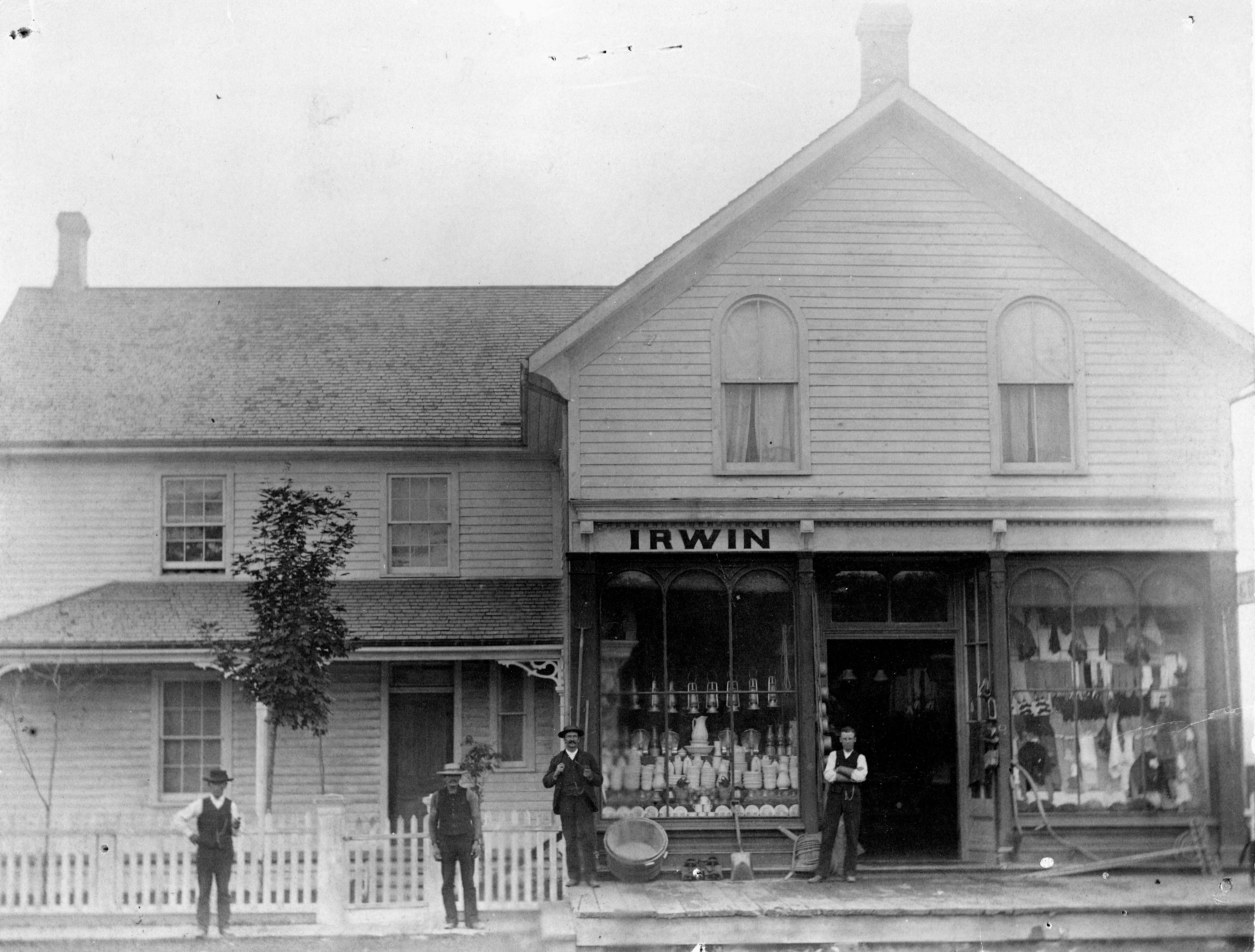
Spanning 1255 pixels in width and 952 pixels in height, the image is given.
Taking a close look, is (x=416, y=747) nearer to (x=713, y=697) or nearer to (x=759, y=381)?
(x=713, y=697)

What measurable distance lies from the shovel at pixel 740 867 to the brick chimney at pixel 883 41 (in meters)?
8.99

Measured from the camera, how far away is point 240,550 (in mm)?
20672

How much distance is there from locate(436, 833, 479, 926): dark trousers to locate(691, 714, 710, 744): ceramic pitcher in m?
3.00

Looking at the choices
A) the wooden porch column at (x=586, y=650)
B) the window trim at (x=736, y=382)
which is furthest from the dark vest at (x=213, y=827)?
the window trim at (x=736, y=382)

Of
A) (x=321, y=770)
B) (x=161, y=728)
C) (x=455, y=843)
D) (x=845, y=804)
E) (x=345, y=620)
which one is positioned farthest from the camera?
(x=161, y=728)

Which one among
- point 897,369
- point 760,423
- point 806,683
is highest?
point 897,369

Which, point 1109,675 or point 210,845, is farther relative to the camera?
point 1109,675

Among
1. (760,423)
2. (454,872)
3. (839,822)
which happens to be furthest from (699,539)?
(454,872)

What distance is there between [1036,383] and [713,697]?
523 centimetres

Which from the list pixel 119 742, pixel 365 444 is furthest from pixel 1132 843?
pixel 119 742

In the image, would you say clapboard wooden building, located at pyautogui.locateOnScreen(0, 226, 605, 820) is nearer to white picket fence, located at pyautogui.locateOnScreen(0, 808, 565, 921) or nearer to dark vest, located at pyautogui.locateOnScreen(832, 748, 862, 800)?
white picket fence, located at pyautogui.locateOnScreen(0, 808, 565, 921)

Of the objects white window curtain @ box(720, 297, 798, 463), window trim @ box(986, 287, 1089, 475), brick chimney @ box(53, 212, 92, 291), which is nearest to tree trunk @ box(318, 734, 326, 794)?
white window curtain @ box(720, 297, 798, 463)

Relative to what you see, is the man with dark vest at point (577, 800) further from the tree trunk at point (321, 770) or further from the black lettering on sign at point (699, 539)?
the tree trunk at point (321, 770)

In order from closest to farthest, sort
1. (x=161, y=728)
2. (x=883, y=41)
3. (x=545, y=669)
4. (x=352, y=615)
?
(x=883, y=41) < (x=545, y=669) < (x=352, y=615) < (x=161, y=728)
